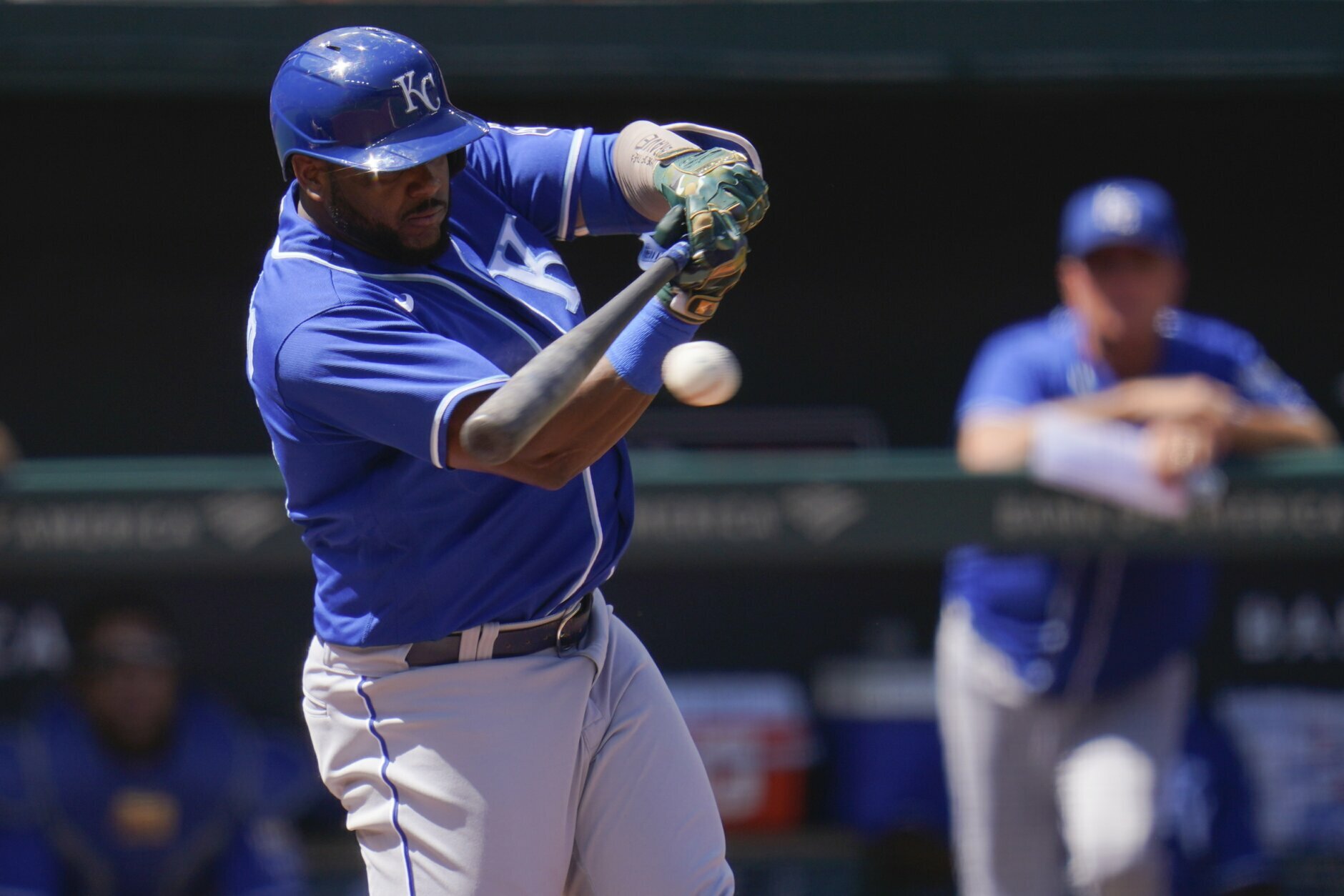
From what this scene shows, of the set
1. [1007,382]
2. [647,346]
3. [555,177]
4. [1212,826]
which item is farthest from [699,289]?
[1212,826]

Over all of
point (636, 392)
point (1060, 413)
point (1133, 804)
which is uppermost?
point (636, 392)

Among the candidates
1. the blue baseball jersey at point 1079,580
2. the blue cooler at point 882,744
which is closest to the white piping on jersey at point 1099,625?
the blue baseball jersey at point 1079,580

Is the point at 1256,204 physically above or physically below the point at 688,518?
above

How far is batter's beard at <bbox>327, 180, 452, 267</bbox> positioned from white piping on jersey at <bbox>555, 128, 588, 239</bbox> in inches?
10.6

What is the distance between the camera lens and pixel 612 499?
2107mm

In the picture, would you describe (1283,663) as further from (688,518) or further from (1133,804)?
(688,518)

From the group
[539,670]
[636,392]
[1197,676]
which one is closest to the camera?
[636,392]

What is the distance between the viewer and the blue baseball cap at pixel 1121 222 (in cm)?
353

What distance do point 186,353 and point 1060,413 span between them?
233 centimetres

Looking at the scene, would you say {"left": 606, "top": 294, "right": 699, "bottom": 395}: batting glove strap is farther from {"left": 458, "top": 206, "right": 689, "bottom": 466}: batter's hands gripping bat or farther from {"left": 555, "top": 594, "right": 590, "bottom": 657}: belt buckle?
{"left": 555, "top": 594, "right": 590, "bottom": 657}: belt buckle

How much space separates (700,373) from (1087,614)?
1.83 metres

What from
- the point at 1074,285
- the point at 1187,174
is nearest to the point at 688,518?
the point at 1074,285

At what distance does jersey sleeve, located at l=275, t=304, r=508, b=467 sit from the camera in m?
1.84

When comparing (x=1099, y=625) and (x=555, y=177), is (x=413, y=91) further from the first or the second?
(x=1099, y=625)
